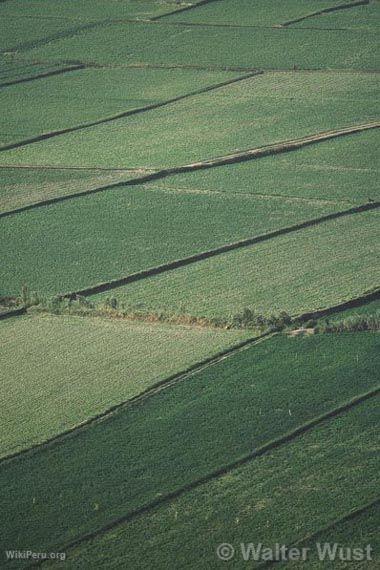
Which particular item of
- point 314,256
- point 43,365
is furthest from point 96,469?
point 314,256

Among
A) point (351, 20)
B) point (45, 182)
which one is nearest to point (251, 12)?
point (351, 20)

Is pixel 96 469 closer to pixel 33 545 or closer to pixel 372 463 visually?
pixel 33 545

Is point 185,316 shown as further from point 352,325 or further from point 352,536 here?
point 352,536

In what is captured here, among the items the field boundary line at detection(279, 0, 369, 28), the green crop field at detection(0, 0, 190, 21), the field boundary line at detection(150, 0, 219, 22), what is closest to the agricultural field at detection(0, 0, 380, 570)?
the field boundary line at detection(279, 0, 369, 28)

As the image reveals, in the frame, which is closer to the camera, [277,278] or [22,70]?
[277,278]

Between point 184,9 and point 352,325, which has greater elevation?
point 184,9

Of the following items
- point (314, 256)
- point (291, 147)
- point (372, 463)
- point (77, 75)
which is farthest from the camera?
point (77, 75)

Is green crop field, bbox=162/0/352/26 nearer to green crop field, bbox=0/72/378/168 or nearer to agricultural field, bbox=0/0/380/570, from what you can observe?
agricultural field, bbox=0/0/380/570
